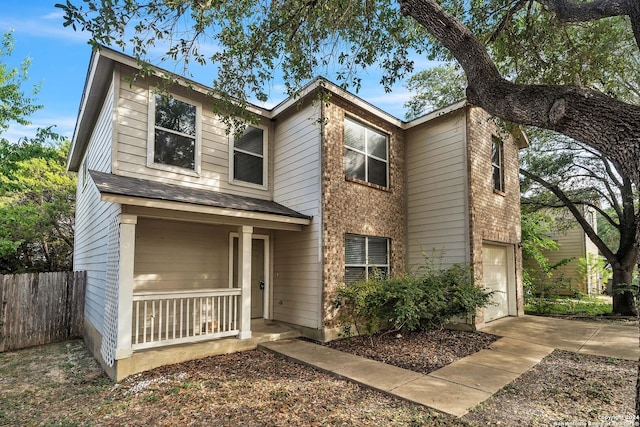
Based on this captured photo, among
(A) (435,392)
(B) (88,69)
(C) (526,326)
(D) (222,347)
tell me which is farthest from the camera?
(C) (526,326)

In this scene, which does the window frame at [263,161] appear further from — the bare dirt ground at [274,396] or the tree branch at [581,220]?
the tree branch at [581,220]

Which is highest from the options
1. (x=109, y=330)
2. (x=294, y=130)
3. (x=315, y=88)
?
(x=315, y=88)

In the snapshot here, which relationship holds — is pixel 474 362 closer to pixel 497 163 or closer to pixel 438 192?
pixel 438 192

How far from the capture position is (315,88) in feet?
25.0

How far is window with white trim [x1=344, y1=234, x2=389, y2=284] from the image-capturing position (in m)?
8.26

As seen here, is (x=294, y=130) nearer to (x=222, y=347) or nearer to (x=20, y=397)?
(x=222, y=347)

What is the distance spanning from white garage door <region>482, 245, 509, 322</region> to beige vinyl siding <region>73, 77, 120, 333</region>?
9.17 meters

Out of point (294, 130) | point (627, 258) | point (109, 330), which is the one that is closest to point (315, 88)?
point (294, 130)

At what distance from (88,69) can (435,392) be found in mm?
8537

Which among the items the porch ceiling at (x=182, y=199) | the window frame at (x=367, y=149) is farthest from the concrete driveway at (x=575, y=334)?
the porch ceiling at (x=182, y=199)

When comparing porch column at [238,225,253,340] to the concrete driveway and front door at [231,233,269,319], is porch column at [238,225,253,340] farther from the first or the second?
the concrete driveway

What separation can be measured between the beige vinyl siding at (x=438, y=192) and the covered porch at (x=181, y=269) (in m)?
3.58

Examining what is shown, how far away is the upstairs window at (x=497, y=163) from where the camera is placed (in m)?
10.3

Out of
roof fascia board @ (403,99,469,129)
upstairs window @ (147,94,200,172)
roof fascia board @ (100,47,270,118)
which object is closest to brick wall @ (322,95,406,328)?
roof fascia board @ (403,99,469,129)
